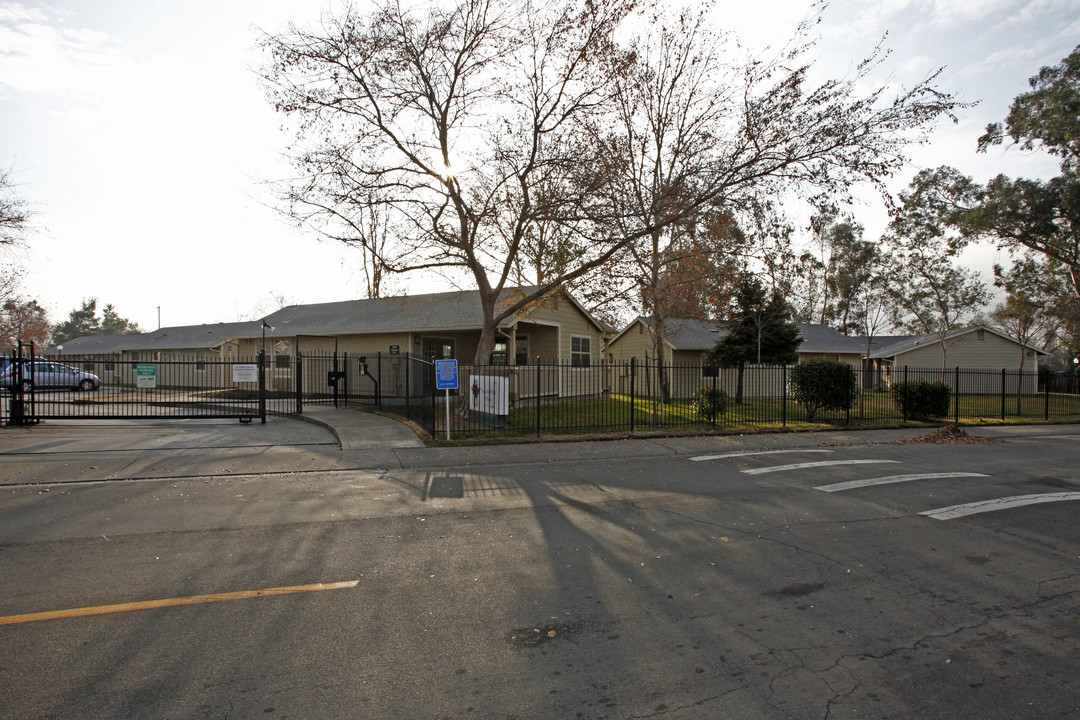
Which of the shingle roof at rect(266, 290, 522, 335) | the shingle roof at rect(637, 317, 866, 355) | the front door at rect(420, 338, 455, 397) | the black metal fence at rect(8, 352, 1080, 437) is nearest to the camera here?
the black metal fence at rect(8, 352, 1080, 437)

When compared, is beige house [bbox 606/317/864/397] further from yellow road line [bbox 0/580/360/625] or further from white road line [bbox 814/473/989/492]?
yellow road line [bbox 0/580/360/625]

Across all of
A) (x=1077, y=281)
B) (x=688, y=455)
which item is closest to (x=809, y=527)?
(x=688, y=455)

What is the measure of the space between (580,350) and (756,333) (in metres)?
8.44

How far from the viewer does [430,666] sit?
3590 mm

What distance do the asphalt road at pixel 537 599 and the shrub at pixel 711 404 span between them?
7.45m

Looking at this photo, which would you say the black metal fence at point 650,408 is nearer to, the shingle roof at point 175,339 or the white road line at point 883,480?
the white road line at point 883,480

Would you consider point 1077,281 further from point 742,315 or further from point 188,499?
point 188,499

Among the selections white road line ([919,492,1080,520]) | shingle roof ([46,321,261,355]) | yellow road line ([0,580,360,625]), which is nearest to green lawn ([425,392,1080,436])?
white road line ([919,492,1080,520])

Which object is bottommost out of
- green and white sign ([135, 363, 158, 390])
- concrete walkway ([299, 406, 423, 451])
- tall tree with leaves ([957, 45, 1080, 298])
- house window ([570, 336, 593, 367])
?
concrete walkway ([299, 406, 423, 451])

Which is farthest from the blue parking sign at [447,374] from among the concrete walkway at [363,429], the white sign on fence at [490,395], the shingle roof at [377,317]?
the shingle roof at [377,317]

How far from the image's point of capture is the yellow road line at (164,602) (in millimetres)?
4227

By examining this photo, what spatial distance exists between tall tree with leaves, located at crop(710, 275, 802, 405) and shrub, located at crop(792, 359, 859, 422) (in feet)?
28.1

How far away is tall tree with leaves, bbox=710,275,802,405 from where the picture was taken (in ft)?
91.0

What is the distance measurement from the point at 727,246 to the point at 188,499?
15712mm
